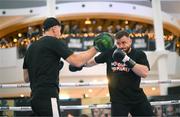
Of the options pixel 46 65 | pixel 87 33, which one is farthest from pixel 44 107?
pixel 87 33

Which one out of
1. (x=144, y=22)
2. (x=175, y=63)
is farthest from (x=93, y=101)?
(x=144, y=22)

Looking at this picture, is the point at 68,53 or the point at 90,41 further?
the point at 90,41

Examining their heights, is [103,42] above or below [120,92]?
above

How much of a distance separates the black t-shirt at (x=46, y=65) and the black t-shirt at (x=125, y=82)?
2.48ft

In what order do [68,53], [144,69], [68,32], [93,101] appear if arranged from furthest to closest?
[68,32] < [93,101] < [144,69] < [68,53]

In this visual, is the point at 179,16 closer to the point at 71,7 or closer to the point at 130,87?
the point at 71,7

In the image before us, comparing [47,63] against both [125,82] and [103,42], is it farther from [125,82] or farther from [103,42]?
[125,82]

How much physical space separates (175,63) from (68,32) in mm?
5219

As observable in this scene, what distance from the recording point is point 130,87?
12.3 feet

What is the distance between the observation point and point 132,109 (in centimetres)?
378

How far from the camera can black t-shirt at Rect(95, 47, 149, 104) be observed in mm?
3738

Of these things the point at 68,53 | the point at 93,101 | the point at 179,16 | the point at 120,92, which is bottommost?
the point at 93,101

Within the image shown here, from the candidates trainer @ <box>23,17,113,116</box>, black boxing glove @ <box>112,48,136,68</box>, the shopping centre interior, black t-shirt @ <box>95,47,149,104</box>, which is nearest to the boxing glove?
trainer @ <box>23,17,113,116</box>

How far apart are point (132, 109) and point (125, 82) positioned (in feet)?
0.89
